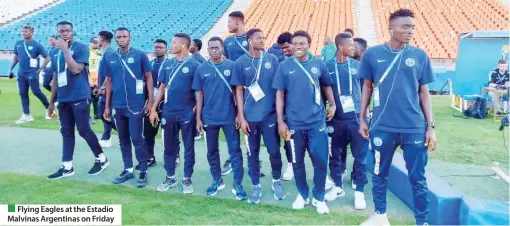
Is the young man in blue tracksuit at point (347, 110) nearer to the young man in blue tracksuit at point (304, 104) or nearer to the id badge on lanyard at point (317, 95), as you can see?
the young man in blue tracksuit at point (304, 104)

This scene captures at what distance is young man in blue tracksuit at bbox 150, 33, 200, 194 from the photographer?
13.2 ft

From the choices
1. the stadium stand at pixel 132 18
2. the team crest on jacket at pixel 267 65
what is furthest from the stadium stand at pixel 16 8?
the team crest on jacket at pixel 267 65

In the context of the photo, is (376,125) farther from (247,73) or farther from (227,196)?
(227,196)

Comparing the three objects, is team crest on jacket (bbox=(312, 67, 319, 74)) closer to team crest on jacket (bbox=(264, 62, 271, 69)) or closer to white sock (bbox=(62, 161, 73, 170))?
team crest on jacket (bbox=(264, 62, 271, 69))

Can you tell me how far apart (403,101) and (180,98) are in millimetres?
2062

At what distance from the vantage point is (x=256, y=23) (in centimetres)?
2103

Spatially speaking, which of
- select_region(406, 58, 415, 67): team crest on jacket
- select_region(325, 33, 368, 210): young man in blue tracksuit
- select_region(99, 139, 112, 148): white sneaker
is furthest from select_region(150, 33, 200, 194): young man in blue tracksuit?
select_region(99, 139, 112, 148): white sneaker

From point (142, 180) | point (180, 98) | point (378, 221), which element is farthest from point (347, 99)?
point (142, 180)

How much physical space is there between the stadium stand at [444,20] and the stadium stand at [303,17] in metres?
1.71

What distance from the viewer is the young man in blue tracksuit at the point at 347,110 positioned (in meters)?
3.82

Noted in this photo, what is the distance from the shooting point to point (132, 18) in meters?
22.0

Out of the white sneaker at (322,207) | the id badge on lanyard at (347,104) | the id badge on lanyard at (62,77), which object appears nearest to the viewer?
the white sneaker at (322,207)

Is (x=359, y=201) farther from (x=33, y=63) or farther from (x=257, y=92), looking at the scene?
(x=33, y=63)

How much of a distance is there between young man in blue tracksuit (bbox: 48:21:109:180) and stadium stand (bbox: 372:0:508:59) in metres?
13.1
